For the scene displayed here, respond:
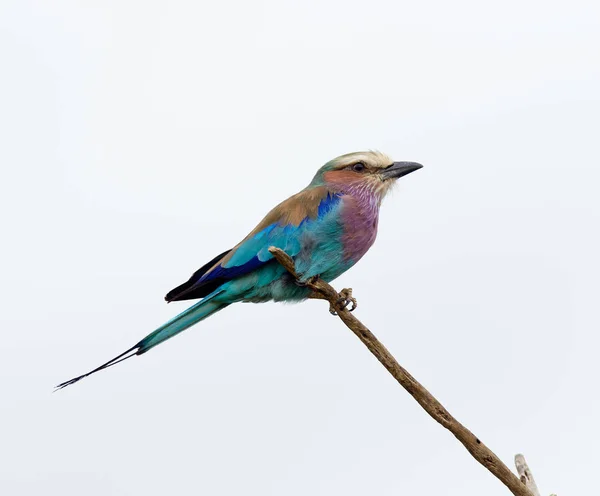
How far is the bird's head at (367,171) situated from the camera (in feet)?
20.2

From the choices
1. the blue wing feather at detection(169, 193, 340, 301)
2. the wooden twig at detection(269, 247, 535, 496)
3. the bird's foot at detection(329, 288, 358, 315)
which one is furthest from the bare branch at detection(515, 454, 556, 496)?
the blue wing feather at detection(169, 193, 340, 301)

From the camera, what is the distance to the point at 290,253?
5.80 meters

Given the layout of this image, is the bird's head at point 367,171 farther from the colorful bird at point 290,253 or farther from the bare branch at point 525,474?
A: the bare branch at point 525,474

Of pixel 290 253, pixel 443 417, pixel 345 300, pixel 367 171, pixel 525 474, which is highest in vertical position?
pixel 367 171

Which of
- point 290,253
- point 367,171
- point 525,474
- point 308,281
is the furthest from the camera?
point 367,171

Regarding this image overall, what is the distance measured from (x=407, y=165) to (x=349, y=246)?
0.76 metres

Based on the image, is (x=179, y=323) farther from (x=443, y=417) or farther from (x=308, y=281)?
(x=443, y=417)

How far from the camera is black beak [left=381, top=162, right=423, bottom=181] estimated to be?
244 inches

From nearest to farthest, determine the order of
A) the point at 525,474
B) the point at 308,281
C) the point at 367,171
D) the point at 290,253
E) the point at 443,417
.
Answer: the point at 443,417, the point at 525,474, the point at 308,281, the point at 290,253, the point at 367,171

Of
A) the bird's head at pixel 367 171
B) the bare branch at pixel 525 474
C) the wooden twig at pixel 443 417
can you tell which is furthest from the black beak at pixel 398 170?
the bare branch at pixel 525 474

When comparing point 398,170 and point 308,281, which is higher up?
point 398,170

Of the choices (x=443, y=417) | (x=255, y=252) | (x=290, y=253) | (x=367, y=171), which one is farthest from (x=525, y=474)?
(x=367, y=171)

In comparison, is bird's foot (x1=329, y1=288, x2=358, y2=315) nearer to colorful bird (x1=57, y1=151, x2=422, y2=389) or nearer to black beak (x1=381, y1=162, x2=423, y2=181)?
colorful bird (x1=57, y1=151, x2=422, y2=389)

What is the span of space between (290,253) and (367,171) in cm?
81
